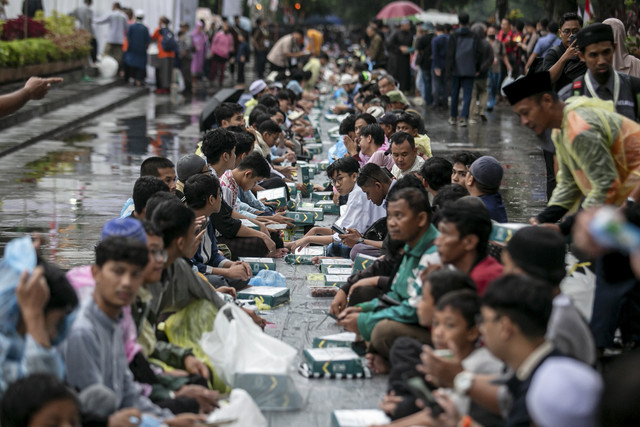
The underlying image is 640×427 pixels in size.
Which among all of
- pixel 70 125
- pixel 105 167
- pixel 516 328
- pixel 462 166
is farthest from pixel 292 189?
pixel 70 125

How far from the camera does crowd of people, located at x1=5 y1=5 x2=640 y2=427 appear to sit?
3.29 metres

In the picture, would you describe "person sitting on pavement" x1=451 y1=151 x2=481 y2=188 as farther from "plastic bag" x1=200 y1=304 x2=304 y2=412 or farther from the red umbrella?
the red umbrella

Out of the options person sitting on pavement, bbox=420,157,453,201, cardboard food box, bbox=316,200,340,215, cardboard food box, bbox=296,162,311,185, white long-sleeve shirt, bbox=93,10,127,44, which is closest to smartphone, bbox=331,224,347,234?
person sitting on pavement, bbox=420,157,453,201

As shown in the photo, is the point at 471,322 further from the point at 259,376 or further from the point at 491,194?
the point at 491,194

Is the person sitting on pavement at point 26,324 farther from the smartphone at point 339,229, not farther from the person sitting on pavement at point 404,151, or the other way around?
the person sitting on pavement at point 404,151

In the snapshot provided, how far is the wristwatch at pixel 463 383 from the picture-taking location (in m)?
3.41

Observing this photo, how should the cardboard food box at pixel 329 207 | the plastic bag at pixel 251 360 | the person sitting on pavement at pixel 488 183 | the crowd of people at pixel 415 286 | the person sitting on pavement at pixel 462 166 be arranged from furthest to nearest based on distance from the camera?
the cardboard food box at pixel 329 207
the person sitting on pavement at pixel 462 166
the person sitting on pavement at pixel 488 183
the plastic bag at pixel 251 360
the crowd of people at pixel 415 286

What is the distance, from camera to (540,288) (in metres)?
3.39

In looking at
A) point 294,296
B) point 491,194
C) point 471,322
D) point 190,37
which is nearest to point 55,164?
point 294,296

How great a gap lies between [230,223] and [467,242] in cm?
313

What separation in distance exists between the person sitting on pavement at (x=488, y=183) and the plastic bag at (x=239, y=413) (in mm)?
2426

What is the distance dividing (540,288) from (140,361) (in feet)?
6.19

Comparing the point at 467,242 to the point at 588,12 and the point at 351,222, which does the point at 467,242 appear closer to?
the point at 351,222

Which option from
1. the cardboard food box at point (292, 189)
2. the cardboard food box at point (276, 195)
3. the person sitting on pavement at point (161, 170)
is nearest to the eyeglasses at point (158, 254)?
the person sitting on pavement at point (161, 170)
